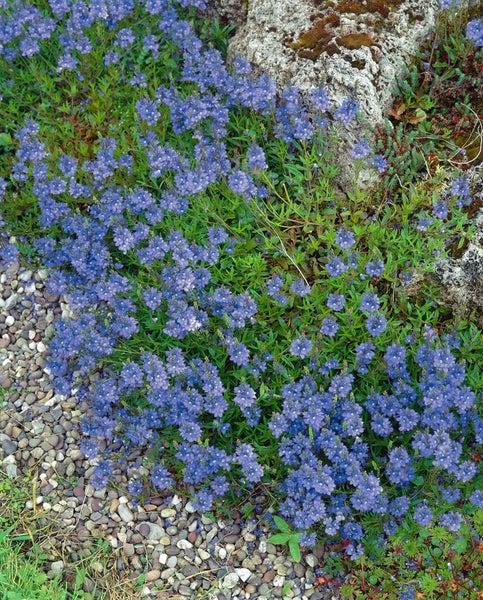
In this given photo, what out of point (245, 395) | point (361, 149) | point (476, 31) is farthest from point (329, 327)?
point (476, 31)

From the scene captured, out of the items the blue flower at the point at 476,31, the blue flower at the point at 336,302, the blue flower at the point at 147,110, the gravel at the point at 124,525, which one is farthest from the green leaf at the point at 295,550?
the blue flower at the point at 476,31

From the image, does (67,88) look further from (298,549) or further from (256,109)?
(298,549)

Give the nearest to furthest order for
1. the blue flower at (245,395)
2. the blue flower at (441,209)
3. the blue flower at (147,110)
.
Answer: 1. the blue flower at (245,395)
2. the blue flower at (441,209)
3. the blue flower at (147,110)

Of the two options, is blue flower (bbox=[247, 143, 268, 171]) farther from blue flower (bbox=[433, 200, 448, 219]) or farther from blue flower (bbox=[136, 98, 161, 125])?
blue flower (bbox=[433, 200, 448, 219])

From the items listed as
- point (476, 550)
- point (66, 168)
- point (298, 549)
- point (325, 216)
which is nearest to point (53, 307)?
point (66, 168)

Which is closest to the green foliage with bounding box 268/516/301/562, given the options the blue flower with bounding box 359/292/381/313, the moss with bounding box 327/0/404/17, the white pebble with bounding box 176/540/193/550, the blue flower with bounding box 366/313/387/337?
the white pebble with bounding box 176/540/193/550

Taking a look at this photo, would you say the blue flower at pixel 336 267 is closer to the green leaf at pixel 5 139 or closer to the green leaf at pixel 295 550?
the green leaf at pixel 295 550
